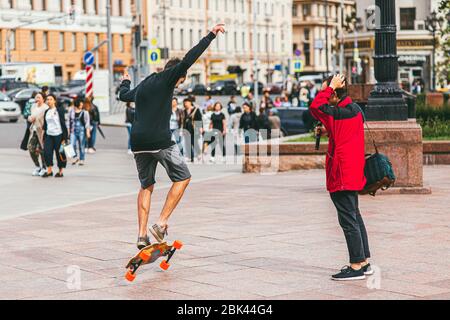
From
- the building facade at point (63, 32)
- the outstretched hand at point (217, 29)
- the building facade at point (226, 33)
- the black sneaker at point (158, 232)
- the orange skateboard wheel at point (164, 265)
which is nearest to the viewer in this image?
the outstretched hand at point (217, 29)

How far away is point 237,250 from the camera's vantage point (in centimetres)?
1074

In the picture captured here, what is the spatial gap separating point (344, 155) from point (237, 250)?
85.3 inches

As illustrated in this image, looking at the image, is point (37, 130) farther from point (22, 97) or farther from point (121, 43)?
point (121, 43)

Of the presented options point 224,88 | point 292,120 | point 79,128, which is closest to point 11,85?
point 292,120

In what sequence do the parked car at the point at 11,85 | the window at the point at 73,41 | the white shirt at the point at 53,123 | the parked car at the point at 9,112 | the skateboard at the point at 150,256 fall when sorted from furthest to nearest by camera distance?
1. the window at the point at 73,41
2. the parked car at the point at 11,85
3. the parked car at the point at 9,112
4. the white shirt at the point at 53,123
5. the skateboard at the point at 150,256

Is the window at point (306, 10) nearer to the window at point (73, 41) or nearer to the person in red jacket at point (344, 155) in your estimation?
the window at point (73, 41)

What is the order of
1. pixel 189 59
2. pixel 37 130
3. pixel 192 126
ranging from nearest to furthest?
pixel 189 59 < pixel 37 130 < pixel 192 126

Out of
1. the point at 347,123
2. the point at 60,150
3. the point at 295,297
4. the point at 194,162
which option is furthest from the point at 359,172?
the point at 194,162

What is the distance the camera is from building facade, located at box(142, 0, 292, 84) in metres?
100

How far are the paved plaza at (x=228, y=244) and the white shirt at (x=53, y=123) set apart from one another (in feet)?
8.88

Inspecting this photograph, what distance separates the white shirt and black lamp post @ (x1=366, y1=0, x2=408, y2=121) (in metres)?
7.32

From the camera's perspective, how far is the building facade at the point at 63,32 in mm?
A: 83575

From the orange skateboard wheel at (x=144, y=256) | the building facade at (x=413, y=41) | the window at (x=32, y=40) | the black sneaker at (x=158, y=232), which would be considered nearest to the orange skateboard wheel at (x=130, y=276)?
the orange skateboard wheel at (x=144, y=256)

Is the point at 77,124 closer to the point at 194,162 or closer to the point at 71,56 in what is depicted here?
the point at 194,162
